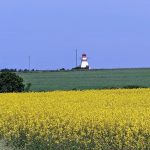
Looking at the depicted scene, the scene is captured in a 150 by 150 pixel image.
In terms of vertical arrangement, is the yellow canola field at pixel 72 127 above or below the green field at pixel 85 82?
below

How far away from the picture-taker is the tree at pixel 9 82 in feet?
114

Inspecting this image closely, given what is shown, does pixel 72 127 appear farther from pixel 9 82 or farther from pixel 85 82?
pixel 85 82

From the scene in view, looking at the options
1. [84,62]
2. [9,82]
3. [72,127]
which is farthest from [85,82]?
[84,62]

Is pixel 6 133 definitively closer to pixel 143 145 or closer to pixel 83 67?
pixel 143 145

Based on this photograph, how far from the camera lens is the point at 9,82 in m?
35.0

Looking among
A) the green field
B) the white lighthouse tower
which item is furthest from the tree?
the white lighthouse tower

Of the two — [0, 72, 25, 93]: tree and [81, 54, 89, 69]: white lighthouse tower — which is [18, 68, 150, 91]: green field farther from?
[81, 54, 89, 69]: white lighthouse tower

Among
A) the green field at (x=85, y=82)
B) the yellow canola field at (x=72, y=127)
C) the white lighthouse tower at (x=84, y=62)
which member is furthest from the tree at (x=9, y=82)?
the white lighthouse tower at (x=84, y=62)

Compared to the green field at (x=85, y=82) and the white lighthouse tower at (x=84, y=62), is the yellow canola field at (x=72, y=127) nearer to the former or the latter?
the green field at (x=85, y=82)

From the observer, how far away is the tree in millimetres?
34875

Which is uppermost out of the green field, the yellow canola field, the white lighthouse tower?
the white lighthouse tower

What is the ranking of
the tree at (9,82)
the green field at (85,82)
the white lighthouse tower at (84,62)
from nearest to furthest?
the tree at (9,82), the green field at (85,82), the white lighthouse tower at (84,62)

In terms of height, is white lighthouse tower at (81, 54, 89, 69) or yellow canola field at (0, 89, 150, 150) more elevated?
white lighthouse tower at (81, 54, 89, 69)

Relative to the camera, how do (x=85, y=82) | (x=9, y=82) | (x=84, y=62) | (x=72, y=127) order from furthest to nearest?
(x=84, y=62)
(x=85, y=82)
(x=9, y=82)
(x=72, y=127)
